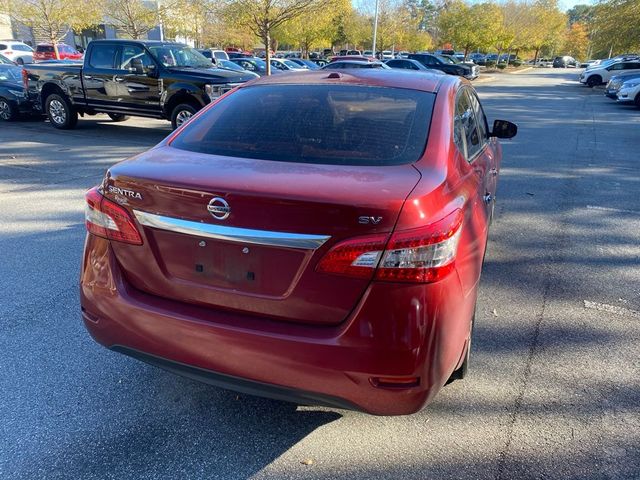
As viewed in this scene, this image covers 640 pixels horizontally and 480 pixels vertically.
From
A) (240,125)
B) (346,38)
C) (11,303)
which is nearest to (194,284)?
(240,125)

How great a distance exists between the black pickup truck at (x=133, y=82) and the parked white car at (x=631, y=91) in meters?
16.0

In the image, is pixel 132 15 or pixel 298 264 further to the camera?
pixel 132 15

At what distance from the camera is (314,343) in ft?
6.31

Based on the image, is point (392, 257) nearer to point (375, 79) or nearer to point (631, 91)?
point (375, 79)

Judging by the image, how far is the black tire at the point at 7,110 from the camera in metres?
12.6

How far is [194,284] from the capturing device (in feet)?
6.93

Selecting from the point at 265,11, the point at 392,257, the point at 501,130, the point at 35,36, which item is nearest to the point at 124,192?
the point at 392,257

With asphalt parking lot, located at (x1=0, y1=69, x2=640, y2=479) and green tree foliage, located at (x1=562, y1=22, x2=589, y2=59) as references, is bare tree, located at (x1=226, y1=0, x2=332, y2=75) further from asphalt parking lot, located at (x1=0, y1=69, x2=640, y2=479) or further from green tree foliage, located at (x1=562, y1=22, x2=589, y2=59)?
green tree foliage, located at (x1=562, y1=22, x2=589, y2=59)

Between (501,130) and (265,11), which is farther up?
(265,11)

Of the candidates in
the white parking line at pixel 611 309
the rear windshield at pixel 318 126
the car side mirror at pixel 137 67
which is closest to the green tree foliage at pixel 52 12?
the car side mirror at pixel 137 67

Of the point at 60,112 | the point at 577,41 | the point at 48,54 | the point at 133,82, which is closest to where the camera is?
the point at 133,82

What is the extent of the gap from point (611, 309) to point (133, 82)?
9.88 meters

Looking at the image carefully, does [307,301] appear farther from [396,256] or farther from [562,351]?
[562,351]

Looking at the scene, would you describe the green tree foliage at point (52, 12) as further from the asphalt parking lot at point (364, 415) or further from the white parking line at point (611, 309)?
the white parking line at point (611, 309)
